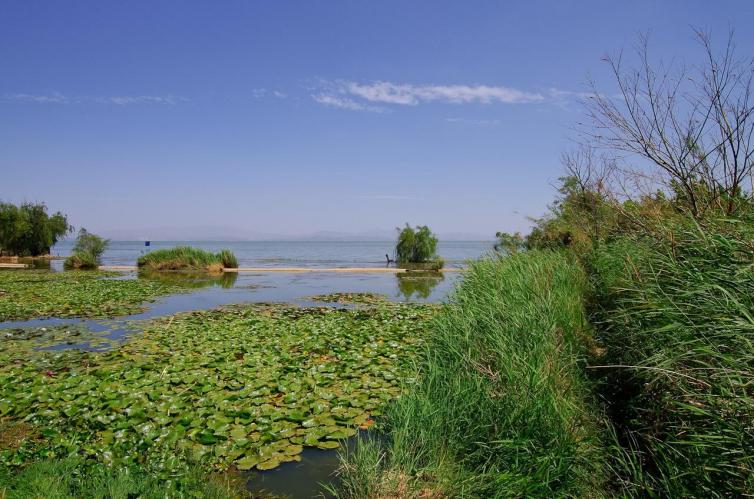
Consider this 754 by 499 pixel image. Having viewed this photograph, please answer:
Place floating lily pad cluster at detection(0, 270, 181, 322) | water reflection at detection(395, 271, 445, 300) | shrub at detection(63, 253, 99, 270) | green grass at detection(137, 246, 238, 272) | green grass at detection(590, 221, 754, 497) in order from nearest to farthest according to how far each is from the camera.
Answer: green grass at detection(590, 221, 754, 497) → floating lily pad cluster at detection(0, 270, 181, 322) → water reflection at detection(395, 271, 445, 300) → green grass at detection(137, 246, 238, 272) → shrub at detection(63, 253, 99, 270)

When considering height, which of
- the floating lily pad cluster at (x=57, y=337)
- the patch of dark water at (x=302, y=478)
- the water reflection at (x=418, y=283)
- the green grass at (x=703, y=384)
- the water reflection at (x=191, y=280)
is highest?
the green grass at (x=703, y=384)

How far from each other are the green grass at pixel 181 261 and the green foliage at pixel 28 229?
1462 cm

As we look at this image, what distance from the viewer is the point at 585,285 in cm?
1023

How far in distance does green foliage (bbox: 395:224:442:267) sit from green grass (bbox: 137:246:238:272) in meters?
13.5

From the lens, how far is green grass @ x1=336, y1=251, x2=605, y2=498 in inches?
135

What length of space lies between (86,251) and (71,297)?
18300 mm

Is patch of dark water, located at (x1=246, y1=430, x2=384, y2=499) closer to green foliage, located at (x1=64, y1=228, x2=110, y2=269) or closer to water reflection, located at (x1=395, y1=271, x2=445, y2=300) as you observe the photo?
water reflection, located at (x1=395, y1=271, x2=445, y2=300)

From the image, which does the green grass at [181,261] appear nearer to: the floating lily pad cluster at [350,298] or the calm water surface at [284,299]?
the calm water surface at [284,299]

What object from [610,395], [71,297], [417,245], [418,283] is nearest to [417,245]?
[417,245]

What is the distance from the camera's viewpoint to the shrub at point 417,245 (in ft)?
110

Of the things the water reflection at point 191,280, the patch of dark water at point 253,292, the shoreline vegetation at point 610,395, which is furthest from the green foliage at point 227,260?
the shoreline vegetation at point 610,395

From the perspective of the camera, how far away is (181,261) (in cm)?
2736

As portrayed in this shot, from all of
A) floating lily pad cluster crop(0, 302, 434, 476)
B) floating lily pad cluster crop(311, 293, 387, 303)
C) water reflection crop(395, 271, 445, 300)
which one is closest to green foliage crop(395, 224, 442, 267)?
water reflection crop(395, 271, 445, 300)

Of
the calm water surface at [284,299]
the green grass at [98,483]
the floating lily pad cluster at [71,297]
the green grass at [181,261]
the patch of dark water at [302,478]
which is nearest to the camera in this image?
the green grass at [98,483]
